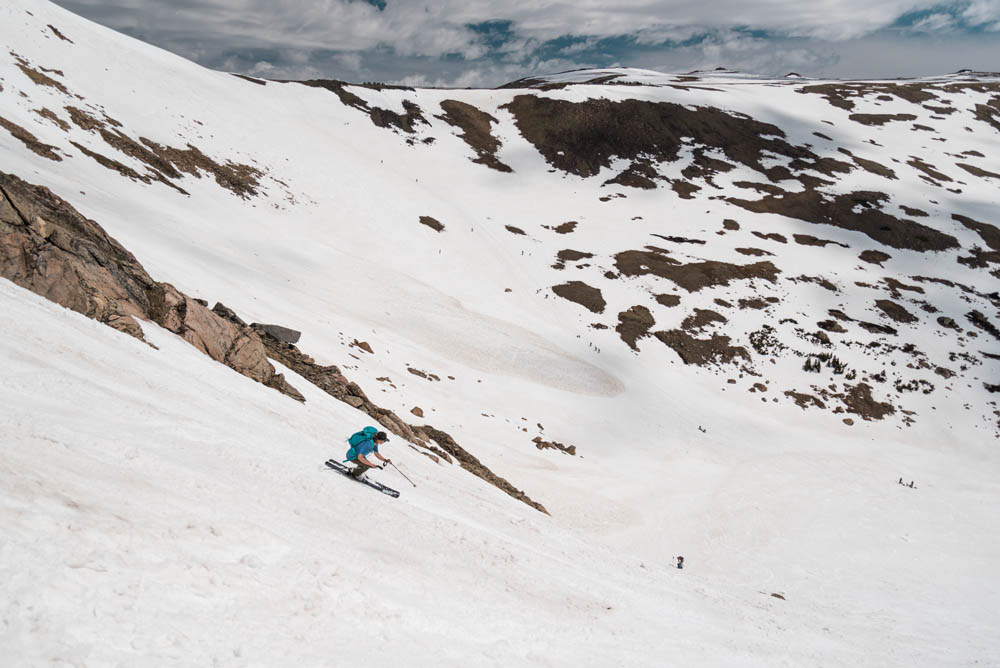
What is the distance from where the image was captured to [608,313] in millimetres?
46406

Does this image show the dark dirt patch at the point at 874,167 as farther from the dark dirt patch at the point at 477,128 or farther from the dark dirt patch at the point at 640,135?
the dark dirt patch at the point at 477,128

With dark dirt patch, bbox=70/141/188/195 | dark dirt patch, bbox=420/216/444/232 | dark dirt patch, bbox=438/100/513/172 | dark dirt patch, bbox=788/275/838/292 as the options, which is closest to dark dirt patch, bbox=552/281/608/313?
dark dirt patch, bbox=420/216/444/232

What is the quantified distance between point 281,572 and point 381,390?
1817cm

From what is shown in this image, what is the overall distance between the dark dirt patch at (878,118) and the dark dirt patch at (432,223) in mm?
87658

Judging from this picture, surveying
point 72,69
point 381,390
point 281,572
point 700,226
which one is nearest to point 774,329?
point 700,226

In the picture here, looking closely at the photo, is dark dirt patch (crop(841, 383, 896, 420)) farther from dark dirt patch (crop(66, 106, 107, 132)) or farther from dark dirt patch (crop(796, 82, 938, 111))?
dark dirt patch (crop(796, 82, 938, 111))

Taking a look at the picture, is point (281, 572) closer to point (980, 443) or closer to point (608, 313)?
point (608, 313)

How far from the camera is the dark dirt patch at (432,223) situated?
175ft

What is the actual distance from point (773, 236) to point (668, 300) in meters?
22.6

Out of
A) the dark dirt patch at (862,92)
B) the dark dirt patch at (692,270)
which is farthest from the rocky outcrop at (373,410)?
the dark dirt patch at (862,92)

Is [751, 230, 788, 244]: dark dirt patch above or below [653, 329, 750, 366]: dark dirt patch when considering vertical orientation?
above

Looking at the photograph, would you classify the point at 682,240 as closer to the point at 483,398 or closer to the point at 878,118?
the point at 483,398

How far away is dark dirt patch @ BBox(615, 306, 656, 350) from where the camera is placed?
43.6 metres

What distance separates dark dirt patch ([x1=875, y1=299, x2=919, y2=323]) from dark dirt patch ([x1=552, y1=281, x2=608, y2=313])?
26.9 meters
